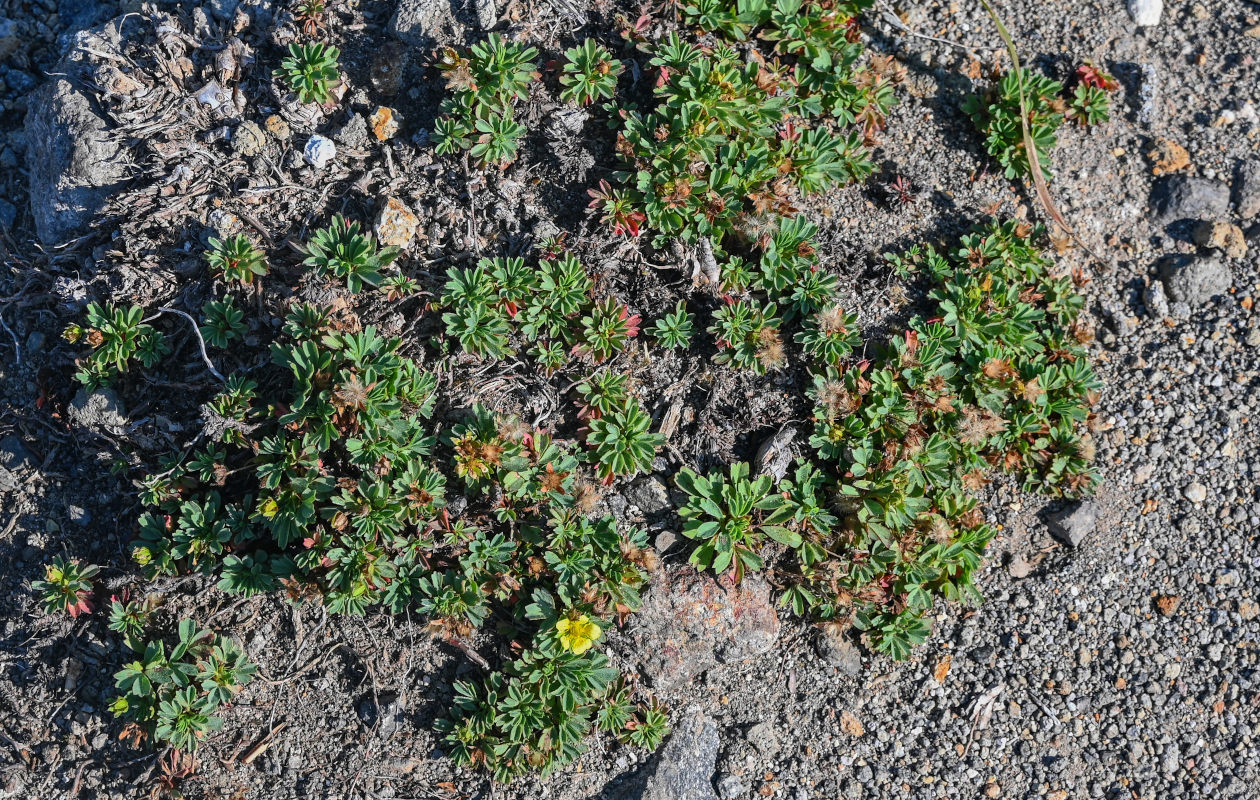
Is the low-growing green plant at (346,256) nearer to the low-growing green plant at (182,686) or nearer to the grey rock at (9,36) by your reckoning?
the low-growing green plant at (182,686)

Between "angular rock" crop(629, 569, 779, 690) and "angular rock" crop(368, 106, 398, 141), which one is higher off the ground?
"angular rock" crop(368, 106, 398, 141)

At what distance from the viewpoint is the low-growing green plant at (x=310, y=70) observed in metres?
4.38

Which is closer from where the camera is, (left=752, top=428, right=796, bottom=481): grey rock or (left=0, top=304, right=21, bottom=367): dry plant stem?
(left=752, top=428, right=796, bottom=481): grey rock

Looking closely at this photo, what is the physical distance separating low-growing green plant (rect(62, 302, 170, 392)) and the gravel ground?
279 millimetres

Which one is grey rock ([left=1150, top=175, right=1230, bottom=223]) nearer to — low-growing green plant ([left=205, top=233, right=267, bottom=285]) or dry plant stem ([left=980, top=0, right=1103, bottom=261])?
dry plant stem ([left=980, top=0, right=1103, bottom=261])

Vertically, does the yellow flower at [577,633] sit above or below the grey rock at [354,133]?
below

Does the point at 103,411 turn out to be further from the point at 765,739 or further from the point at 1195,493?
the point at 1195,493

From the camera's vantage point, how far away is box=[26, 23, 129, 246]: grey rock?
4.51 meters

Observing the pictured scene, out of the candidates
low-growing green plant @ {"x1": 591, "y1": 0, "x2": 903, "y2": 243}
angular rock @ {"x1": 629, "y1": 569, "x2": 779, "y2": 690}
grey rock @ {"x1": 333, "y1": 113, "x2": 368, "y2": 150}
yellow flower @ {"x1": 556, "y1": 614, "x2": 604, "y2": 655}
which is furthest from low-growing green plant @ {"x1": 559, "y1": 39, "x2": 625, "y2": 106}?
yellow flower @ {"x1": 556, "y1": 614, "x2": 604, "y2": 655}

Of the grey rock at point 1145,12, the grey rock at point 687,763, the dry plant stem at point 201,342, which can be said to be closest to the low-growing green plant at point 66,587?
the dry plant stem at point 201,342

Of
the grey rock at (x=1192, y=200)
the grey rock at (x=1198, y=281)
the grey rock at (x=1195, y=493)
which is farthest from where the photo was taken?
the grey rock at (x=1192, y=200)

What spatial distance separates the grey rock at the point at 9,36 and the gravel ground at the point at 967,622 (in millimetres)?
50

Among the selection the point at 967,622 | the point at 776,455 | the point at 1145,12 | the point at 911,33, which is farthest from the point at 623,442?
the point at 1145,12

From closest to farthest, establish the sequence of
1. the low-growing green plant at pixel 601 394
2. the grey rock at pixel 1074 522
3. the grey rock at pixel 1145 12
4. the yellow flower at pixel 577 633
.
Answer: the yellow flower at pixel 577 633 → the low-growing green plant at pixel 601 394 → the grey rock at pixel 1074 522 → the grey rock at pixel 1145 12
